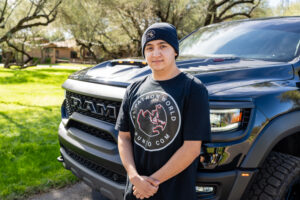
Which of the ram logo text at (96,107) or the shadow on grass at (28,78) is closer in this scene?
the ram logo text at (96,107)

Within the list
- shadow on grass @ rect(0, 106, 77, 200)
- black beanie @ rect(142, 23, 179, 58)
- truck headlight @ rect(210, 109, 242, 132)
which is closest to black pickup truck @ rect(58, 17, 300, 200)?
truck headlight @ rect(210, 109, 242, 132)

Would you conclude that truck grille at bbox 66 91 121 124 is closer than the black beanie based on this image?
No

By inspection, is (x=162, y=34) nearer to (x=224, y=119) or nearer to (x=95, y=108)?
(x=224, y=119)

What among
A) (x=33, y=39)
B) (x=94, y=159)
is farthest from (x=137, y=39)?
(x=94, y=159)

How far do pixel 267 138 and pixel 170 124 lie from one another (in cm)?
76

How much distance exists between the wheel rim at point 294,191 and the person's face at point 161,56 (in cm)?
133

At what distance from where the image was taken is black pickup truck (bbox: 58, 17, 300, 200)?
1.83 metres

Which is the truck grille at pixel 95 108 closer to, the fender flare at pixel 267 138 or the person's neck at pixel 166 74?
the person's neck at pixel 166 74

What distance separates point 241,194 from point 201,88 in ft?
2.75

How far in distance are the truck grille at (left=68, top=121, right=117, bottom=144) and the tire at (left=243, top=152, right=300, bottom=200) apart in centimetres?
111

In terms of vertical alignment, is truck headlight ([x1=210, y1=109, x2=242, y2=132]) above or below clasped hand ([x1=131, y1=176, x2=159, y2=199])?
above

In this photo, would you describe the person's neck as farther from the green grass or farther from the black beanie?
the green grass

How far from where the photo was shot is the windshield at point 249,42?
281 centimetres

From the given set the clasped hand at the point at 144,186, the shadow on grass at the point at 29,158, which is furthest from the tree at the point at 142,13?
the clasped hand at the point at 144,186
